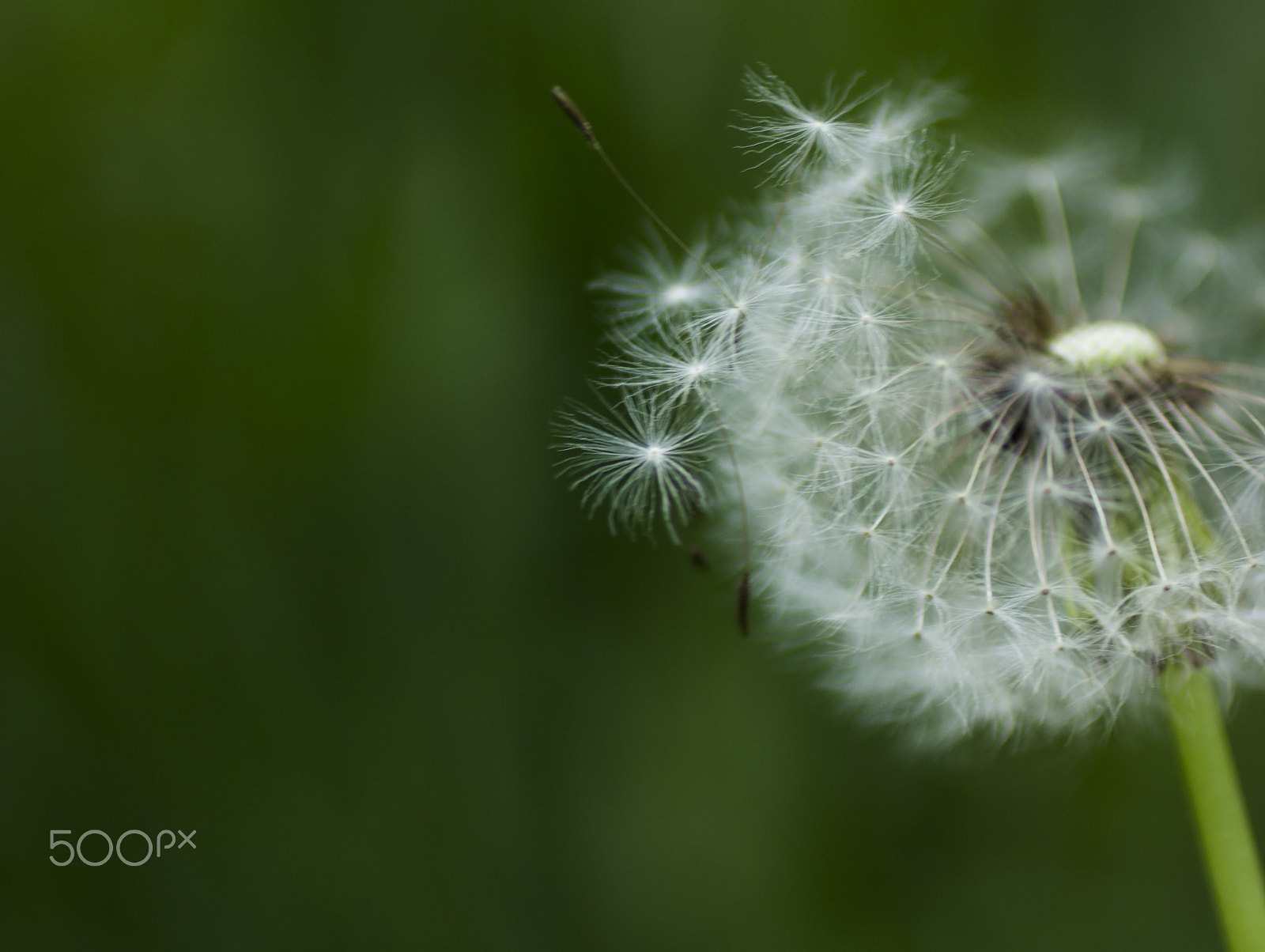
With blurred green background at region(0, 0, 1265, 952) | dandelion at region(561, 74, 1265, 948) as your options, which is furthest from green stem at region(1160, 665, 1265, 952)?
blurred green background at region(0, 0, 1265, 952)

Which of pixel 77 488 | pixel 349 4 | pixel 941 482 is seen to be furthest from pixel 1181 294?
pixel 77 488

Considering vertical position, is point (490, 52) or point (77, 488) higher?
point (490, 52)

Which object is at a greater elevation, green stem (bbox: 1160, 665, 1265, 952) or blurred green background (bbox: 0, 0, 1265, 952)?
blurred green background (bbox: 0, 0, 1265, 952)

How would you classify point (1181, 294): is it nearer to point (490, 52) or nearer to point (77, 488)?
point (490, 52)

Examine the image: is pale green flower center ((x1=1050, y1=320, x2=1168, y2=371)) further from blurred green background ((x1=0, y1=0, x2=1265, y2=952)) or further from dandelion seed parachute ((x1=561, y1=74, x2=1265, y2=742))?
blurred green background ((x1=0, y1=0, x2=1265, y2=952))

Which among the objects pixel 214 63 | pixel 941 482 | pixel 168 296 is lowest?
pixel 941 482

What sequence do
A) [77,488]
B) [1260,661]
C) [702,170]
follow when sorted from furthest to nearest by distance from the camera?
[702,170], [77,488], [1260,661]

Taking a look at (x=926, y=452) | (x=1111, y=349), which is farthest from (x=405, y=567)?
(x=1111, y=349)

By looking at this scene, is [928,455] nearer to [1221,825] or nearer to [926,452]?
[926,452]
